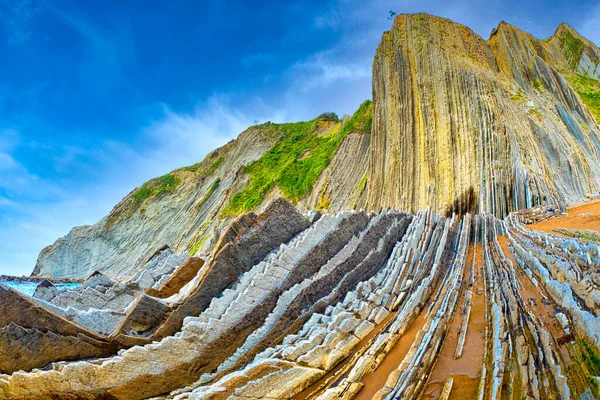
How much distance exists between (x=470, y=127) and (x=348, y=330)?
18584 millimetres

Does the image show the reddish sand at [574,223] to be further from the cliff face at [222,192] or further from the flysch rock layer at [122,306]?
the cliff face at [222,192]

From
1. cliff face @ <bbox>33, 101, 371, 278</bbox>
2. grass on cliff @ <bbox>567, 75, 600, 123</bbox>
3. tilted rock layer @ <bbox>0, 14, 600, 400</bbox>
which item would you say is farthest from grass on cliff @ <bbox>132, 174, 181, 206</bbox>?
grass on cliff @ <bbox>567, 75, 600, 123</bbox>

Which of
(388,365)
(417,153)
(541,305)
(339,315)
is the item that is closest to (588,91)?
(417,153)

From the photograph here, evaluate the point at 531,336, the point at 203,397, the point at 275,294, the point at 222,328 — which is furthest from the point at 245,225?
the point at 531,336

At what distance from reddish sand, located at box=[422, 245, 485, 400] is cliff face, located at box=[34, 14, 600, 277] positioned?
12.7 metres

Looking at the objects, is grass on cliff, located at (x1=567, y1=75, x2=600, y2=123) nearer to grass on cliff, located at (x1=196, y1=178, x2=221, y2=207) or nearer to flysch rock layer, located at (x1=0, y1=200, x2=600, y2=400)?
flysch rock layer, located at (x1=0, y1=200, x2=600, y2=400)

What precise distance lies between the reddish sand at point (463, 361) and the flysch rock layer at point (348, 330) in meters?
0.03

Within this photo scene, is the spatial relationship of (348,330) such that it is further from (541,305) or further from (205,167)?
(205,167)

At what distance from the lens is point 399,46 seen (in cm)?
2956

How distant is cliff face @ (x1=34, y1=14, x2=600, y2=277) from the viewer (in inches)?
818

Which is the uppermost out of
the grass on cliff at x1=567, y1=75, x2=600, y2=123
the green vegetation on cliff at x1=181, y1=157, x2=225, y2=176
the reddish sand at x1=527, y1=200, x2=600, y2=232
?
the grass on cliff at x1=567, y1=75, x2=600, y2=123

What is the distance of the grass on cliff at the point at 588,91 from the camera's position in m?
34.1

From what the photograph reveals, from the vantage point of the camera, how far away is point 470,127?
21.9 metres

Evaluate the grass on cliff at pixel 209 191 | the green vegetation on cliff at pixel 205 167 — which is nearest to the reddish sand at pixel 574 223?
the grass on cliff at pixel 209 191
